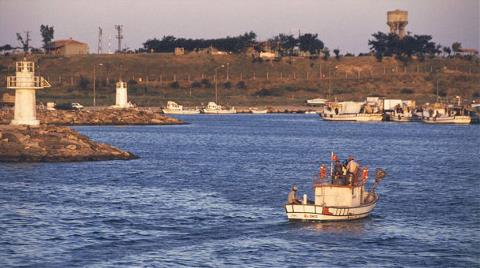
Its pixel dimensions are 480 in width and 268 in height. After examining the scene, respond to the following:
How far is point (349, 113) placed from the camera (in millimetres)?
185125

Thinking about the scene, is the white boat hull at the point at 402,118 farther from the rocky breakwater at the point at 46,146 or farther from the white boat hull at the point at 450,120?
the rocky breakwater at the point at 46,146

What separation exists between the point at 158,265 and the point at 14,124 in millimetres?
43571

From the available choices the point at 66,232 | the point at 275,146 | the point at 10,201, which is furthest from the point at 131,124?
the point at 66,232

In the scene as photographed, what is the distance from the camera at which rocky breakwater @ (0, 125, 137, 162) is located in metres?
71.5

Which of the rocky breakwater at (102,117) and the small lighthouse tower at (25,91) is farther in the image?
the rocky breakwater at (102,117)

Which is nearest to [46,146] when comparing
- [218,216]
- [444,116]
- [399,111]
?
[218,216]

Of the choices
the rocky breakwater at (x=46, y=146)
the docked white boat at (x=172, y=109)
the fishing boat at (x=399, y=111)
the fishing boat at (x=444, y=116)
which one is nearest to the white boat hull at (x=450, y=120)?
the fishing boat at (x=444, y=116)

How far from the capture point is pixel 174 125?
15288cm

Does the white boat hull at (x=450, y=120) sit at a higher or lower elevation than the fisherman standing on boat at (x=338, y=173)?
lower

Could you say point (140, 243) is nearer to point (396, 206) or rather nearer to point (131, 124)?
point (396, 206)

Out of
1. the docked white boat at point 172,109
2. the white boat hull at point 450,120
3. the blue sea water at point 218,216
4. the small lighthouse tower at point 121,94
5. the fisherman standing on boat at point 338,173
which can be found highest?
the small lighthouse tower at point 121,94

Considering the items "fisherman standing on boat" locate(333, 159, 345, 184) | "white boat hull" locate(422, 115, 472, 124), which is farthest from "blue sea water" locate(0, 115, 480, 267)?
"white boat hull" locate(422, 115, 472, 124)

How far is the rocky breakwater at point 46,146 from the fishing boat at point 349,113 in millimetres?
110424

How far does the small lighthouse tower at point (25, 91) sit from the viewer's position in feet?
246
